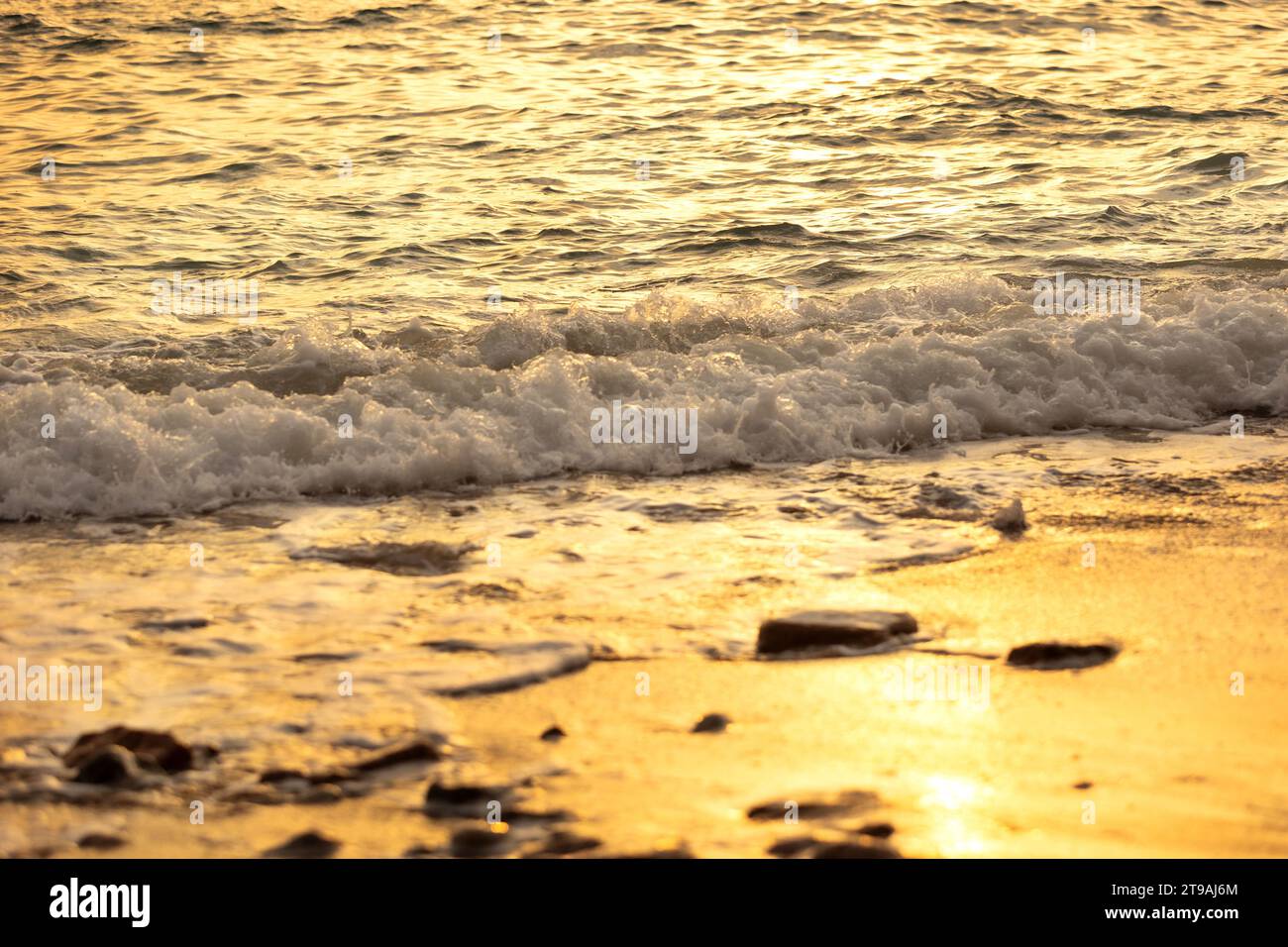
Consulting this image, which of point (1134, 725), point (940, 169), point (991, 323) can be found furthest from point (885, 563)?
point (940, 169)

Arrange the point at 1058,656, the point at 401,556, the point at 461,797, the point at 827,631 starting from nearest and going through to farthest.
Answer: the point at 461,797, the point at 1058,656, the point at 827,631, the point at 401,556

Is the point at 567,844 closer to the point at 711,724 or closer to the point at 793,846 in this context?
the point at 793,846

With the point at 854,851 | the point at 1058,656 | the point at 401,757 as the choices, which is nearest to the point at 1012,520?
the point at 1058,656

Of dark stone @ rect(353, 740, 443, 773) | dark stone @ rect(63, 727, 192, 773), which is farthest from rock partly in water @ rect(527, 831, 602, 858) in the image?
dark stone @ rect(63, 727, 192, 773)

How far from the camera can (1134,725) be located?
3.68m

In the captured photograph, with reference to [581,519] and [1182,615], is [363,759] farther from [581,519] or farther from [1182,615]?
[1182,615]

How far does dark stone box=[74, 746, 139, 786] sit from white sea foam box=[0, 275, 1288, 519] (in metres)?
2.38

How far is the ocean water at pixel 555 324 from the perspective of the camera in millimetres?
4867

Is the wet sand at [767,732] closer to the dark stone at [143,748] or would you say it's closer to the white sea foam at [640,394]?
the dark stone at [143,748]

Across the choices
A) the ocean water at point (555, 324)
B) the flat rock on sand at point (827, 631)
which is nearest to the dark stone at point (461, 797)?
the ocean water at point (555, 324)

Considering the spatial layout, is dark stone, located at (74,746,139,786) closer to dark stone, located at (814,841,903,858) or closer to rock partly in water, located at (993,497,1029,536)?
dark stone, located at (814,841,903,858)

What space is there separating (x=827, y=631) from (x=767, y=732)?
25.2 inches

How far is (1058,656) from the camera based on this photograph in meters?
4.11

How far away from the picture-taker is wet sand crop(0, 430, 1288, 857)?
128 inches
